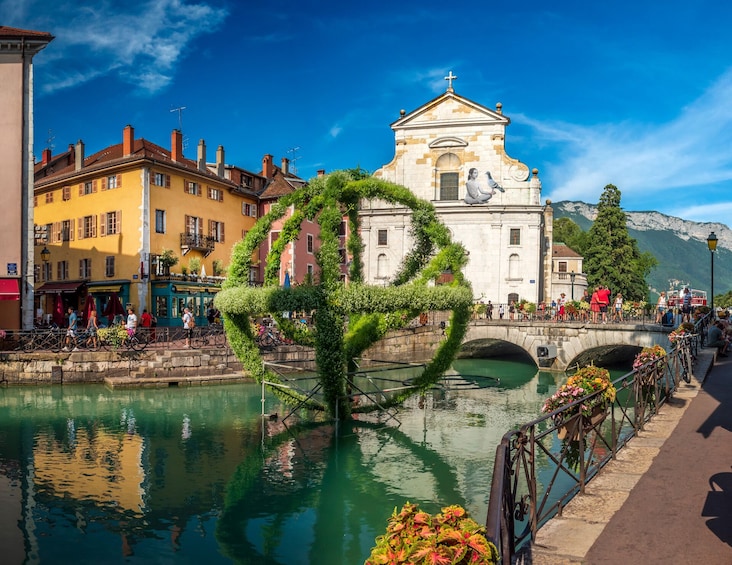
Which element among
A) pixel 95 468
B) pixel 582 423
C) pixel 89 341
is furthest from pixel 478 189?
pixel 582 423

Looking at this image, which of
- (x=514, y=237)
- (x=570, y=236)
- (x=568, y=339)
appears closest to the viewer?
(x=568, y=339)

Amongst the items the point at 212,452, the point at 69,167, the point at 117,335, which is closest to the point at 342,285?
the point at 212,452

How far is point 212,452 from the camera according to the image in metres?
15.1

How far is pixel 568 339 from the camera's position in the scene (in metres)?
32.5

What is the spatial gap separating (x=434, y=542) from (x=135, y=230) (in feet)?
114

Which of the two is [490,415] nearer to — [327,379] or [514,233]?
[327,379]

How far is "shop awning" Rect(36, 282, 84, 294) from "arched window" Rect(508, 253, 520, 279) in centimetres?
2746

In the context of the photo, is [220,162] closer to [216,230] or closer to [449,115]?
[216,230]

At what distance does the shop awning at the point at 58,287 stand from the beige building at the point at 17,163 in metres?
10.2

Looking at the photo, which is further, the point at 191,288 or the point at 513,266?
the point at 513,266

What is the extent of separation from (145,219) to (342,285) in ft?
81.9

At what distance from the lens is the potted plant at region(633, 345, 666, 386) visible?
32.6 ft

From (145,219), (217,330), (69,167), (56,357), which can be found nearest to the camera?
(56,357)

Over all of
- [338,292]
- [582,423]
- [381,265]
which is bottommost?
[582,423]
